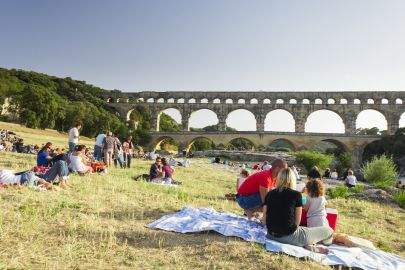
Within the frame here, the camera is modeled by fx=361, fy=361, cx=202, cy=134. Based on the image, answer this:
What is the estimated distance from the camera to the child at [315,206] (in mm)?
6137

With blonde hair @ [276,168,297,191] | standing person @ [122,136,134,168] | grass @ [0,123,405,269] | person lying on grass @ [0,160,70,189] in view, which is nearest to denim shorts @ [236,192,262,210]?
grass @ [0,123,405,269]

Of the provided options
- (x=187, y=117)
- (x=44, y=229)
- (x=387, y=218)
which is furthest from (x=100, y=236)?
(x=187, y=117)

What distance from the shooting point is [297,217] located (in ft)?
18.3

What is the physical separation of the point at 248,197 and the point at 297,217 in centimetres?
171

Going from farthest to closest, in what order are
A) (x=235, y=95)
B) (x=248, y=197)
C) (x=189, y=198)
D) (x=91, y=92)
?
(x=91, y=92) → (x=235, y=95) → (x=189, y=198) → (x=248, y=197)

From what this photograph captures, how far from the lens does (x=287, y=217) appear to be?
18.2 feet

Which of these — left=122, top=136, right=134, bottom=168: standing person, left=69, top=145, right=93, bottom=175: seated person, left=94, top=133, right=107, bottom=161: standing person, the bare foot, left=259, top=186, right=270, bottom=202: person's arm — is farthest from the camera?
left=122, top=136, right=134, bottom=168: standing person

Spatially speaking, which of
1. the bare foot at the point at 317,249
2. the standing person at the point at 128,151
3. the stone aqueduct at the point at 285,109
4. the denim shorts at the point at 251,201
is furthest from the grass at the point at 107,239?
the stone aqueduct at the point at 285,109

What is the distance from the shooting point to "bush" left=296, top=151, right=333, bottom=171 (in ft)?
106

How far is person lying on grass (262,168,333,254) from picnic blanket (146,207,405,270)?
0.15 meters

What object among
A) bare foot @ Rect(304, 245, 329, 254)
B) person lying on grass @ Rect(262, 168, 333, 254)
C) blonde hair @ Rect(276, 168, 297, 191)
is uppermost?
blonde hair @ Rect(276, 168, 297, 191)

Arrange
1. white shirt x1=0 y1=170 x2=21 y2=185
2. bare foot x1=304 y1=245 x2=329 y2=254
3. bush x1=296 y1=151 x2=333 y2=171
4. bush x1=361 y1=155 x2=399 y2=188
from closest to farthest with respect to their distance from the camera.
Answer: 1. bare foot x1=304 y1=245 x2=329 y2=254
2. white shirt x1=0 y1=170 x2=21 y2=185
3. bush x1=361 y1=155 x2=399 y2=188
4. bush x1=296 y1=151 x2=333 y2=171

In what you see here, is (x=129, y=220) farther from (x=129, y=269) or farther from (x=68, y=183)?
(x=68, y=183)

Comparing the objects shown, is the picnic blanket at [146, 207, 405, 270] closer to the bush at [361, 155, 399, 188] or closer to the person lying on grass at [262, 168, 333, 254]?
the person lying on grass at [262, 168, 333, 254]
